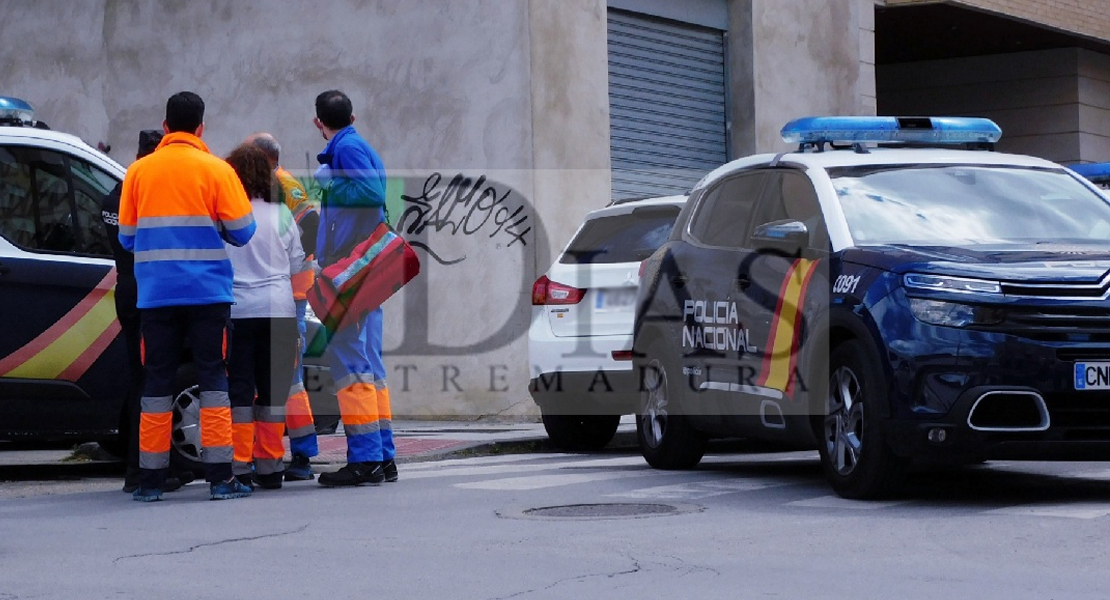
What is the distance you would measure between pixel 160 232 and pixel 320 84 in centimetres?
862

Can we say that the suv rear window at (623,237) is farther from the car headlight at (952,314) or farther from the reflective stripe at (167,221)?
the car headlight at (952,314)

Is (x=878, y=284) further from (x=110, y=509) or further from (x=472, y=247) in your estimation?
(x=472, y=247)

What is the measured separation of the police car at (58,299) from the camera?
10.0 m

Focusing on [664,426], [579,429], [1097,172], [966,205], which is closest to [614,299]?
[579,429]

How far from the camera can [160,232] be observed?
9000 mm

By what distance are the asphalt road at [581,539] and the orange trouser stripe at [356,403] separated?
388 millimetres

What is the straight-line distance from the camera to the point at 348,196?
956 cm

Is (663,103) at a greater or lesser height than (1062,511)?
greater

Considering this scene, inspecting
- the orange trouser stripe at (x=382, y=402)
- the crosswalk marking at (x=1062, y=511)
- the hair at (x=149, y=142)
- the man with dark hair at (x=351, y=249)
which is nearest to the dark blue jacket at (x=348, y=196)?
the man with dark hair at (x=351, y=249)

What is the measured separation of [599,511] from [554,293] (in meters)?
4.09

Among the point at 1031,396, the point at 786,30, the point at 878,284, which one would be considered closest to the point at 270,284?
the point at 878,284

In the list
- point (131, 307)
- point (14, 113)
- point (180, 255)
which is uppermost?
point (14, 113)

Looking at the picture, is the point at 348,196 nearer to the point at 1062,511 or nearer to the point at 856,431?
the point at 856,431

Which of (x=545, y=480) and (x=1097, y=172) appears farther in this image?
(x=1097, y=172)
